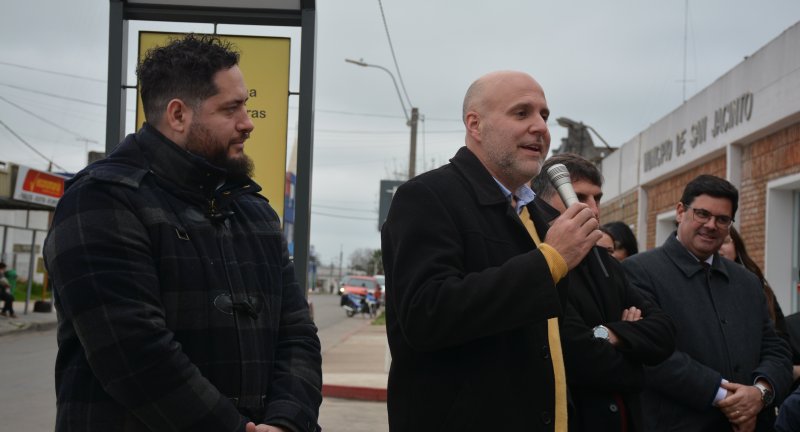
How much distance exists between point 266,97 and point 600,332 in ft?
8.65

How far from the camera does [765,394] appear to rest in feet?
A: 13.9

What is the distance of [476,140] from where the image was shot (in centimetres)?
326

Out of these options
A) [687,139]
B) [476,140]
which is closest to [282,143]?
[476,140]

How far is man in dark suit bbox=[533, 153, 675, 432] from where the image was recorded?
123 inches

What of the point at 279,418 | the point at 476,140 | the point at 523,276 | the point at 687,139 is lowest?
the point at 279,418

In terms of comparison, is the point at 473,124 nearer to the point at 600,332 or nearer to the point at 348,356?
the point at 600,332

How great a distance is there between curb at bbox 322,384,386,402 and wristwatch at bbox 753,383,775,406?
833cm

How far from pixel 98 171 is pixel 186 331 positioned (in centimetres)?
53

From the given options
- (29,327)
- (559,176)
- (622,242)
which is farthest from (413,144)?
(559,176)

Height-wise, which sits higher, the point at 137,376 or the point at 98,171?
the point at 98,171

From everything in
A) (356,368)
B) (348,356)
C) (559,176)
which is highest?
(559,176)

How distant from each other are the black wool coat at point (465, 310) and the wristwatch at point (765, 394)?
1716 mm

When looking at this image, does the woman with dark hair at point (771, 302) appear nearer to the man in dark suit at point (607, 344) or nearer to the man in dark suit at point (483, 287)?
the man in dark suit at point (607, 344)

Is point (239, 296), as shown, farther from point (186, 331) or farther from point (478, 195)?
point (478, 195)
